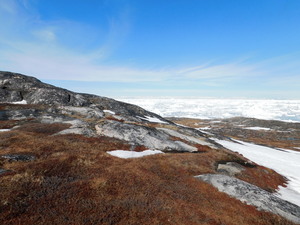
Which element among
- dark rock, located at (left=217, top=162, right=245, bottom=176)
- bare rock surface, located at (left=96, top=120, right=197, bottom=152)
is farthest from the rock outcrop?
dark rock, located at (left=217, top=162, right=245, bottom=176)

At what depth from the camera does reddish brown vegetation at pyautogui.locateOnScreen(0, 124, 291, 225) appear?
822 cm

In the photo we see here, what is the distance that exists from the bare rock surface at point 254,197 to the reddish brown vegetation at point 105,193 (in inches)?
40.9

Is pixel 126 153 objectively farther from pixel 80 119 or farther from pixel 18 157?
pixel 80 119

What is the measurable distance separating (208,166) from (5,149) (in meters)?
21.4

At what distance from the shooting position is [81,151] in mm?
18141

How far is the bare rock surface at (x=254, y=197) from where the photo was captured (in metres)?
12.5

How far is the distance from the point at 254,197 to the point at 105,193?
464 inches

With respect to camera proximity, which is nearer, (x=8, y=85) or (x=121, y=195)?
(x=121, y=195)

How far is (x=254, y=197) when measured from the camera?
13.6m

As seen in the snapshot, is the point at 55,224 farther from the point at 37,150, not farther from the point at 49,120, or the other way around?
the point at 49,120

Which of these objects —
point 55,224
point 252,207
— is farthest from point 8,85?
point 252,207

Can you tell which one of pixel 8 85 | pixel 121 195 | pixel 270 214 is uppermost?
pixel 8 85

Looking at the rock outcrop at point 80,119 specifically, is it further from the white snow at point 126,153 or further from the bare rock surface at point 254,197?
the bare rock surface at point 254,197

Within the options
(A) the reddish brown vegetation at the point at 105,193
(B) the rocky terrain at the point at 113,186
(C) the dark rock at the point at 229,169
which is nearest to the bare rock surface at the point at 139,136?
(B) the rocky terrain at the point at 113,186
